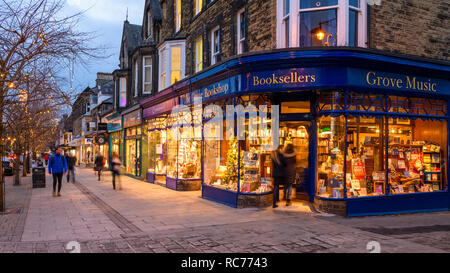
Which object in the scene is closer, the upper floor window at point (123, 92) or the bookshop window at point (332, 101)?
the bookshop window at point (332, 101)

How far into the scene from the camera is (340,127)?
9.93 m

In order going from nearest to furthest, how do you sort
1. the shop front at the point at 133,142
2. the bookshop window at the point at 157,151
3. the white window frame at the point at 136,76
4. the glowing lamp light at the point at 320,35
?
the glowing lamp light at the point at 320,35 < the bookshop window at the point at 157,151 < the shop front at the point at 133,142 < the white window frame at the point at 136,76

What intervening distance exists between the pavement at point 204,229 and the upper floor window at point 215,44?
6.11m

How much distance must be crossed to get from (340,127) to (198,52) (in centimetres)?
861

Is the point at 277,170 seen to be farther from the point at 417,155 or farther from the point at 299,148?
the point at 417,155

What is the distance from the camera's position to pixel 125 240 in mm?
6918

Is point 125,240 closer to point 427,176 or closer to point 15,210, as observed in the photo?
point 15,210

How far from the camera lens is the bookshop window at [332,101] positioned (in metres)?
9.80

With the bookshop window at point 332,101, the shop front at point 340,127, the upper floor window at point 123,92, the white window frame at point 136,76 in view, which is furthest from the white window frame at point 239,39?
the upper floor window at point 123,92

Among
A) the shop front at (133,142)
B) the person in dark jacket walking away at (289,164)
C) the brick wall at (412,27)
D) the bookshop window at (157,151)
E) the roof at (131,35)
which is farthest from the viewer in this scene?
the roof at (131,35)

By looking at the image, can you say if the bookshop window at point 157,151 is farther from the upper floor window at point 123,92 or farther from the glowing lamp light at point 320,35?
the glowing lamp light at point 320,35

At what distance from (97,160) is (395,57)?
54.4 ft

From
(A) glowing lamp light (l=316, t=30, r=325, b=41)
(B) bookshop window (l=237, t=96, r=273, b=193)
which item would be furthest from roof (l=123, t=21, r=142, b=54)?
(A) glowing lamp light (l=316, t=30, r=325, b=41)
